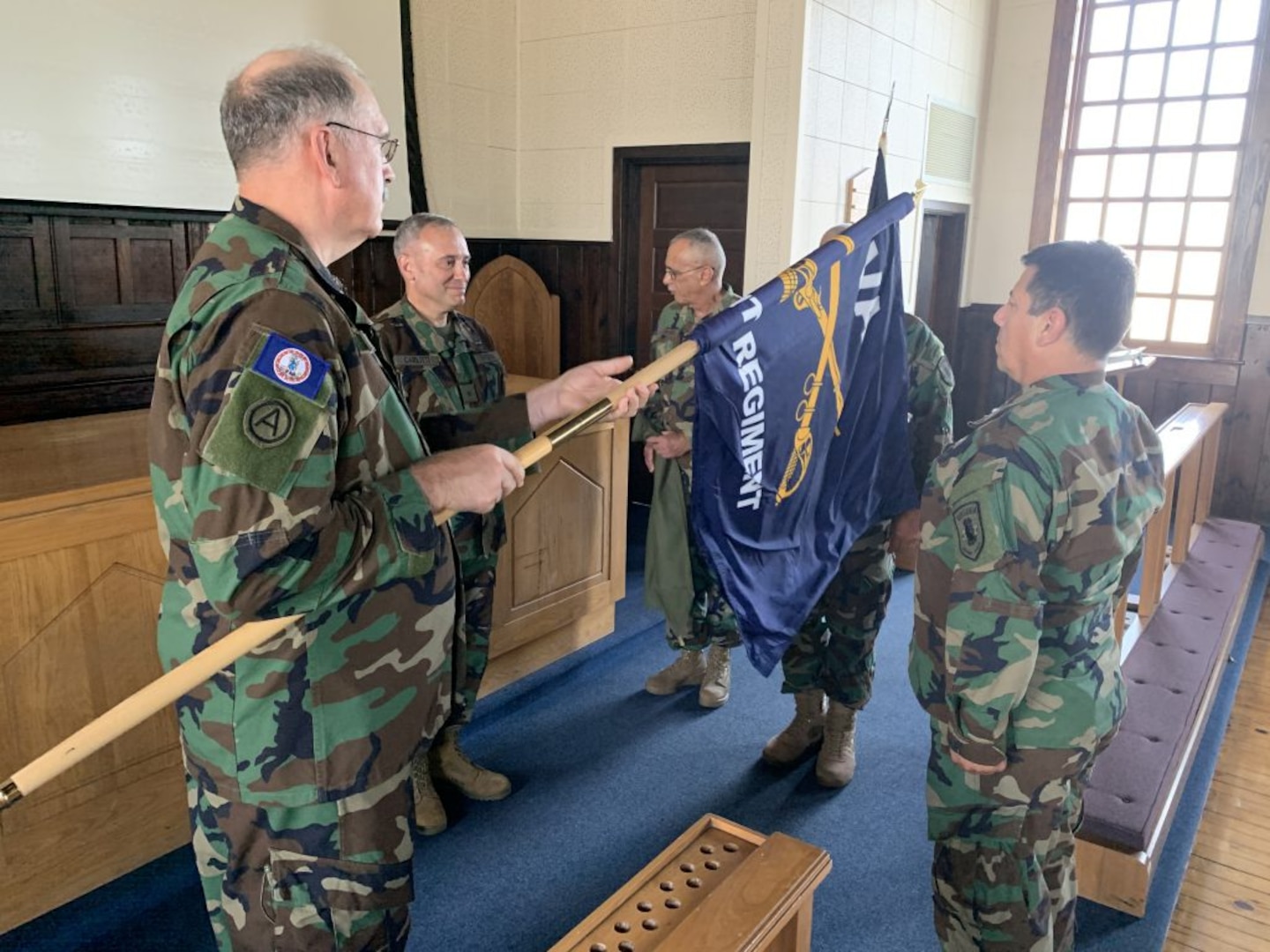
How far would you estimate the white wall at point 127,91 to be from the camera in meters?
3.20

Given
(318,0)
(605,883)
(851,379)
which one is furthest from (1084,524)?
(318,0)

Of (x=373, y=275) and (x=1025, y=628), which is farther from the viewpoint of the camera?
(x=373, y=275)

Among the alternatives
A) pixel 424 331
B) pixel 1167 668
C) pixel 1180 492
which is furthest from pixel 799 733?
pixel 1180 492

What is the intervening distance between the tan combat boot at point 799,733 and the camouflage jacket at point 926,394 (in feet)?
2.39

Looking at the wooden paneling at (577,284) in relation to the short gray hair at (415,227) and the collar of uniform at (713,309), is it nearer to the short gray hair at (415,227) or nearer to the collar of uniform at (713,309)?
the collar of uniform at (713,309)

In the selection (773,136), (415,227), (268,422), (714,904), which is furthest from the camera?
(773,136)

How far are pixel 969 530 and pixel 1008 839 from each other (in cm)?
53

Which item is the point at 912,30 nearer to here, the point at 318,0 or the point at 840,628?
the point at 318,0

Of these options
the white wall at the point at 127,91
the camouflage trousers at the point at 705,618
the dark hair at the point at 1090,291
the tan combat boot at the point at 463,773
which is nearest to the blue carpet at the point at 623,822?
the tan combat boot at the point at 463,773

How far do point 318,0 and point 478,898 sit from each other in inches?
149

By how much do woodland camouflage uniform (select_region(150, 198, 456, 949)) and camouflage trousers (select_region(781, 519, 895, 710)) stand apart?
1.42 metres

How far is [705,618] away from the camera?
3.05 m

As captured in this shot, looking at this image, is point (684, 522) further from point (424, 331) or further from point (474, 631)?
point (424, 331)

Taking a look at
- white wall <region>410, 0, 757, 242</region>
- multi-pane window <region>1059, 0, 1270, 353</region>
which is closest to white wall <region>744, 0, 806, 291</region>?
white wall <region>410, 0, 757, 242</region>
